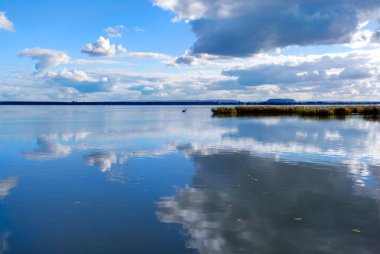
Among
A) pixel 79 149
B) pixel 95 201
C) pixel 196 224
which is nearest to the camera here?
pixel 196 224

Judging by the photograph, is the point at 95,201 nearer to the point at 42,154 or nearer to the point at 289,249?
the point at 289,249

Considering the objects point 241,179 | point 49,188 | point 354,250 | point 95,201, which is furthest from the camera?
point 241,179

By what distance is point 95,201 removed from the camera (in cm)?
1711

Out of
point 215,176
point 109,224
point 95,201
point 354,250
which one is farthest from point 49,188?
point 354,250

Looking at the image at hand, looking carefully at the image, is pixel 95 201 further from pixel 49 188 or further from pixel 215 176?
pixel 215 176

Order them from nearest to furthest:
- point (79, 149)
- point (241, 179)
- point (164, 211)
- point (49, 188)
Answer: point (164, 211), point (49, 188), point (241, 179), point (79, 149)

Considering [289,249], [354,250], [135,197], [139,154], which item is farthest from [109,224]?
[139,154]

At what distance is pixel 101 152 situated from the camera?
33.0 metres

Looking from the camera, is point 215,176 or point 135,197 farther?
point 215,176

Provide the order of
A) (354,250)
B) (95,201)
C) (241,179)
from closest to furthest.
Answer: (354,250)
(95,201)
(241,179)

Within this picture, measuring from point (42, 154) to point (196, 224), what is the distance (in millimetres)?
21964

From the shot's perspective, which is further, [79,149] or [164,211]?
[79,149]

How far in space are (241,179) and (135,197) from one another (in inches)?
260

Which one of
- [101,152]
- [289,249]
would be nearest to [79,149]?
[101,152]
